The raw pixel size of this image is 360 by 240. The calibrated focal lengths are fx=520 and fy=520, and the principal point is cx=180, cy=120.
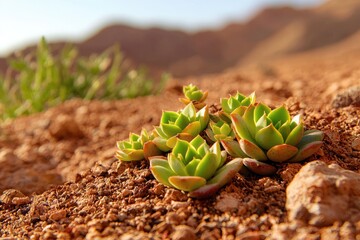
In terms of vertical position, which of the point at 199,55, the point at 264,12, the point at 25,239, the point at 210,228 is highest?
the point at 210,228

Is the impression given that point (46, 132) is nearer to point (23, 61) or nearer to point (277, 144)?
point (23, 61)

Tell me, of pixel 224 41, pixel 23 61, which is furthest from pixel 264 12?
pixel 23 61

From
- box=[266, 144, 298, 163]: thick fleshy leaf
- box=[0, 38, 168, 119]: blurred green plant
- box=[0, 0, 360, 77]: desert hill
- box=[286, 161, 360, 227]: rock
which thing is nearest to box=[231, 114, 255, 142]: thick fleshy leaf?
box=[266, 144, 298, 163]: thick fleshy leaf

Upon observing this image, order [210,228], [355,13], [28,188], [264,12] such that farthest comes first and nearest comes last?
1. [264,12]
2. [355,13]
3. [28,188]
4. [210,228]

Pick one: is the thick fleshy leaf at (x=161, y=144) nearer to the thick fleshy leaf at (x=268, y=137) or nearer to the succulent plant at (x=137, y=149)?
the succulent plant at (x=137, y=149)

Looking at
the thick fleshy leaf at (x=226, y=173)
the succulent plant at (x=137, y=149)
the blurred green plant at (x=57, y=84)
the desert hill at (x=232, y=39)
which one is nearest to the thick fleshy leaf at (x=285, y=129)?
the thick fleshy leaf at (x=226, y=173)

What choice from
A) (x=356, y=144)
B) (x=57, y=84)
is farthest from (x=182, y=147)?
(x=57, y=84)

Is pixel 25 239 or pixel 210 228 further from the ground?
pixel 210 228
